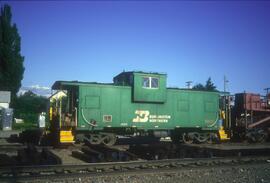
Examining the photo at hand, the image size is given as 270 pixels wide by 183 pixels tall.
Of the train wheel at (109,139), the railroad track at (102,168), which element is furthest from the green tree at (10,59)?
the railroad track at (102,168)

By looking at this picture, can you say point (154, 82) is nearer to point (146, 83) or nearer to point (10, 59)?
point (146, 83)

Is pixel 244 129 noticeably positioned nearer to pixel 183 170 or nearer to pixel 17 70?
pixel 183 170

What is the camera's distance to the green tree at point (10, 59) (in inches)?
2089

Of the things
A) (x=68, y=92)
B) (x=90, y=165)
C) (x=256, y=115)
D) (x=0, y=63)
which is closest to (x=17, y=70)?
(x=0, y=63)

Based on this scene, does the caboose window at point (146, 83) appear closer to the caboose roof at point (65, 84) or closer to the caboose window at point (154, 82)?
the caboose window at point (154, 82)

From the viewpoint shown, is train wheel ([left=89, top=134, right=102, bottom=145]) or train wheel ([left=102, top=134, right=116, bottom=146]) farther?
train wheel ([left=102, top=134, right=116, bottom=146])

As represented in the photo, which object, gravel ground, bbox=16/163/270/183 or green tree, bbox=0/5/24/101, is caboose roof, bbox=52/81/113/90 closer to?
gravel ground, bbox=16/163/270/183

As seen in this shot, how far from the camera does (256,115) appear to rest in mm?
21266

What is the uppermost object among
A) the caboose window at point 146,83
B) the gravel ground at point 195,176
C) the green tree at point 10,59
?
the green tree at point 10,59

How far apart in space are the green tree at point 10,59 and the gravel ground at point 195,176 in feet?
159

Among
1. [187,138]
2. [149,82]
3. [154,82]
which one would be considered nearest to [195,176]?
[149,82]

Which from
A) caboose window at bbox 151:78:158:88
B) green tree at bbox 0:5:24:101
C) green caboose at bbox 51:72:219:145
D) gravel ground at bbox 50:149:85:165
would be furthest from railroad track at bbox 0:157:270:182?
green tree at bbox 0:5:24:101

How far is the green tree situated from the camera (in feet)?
174

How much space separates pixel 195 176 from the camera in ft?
31.3
